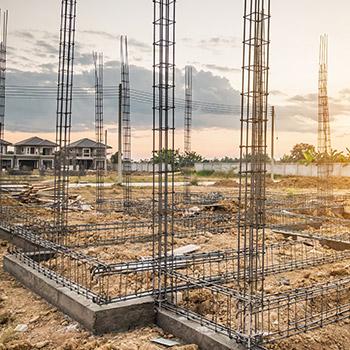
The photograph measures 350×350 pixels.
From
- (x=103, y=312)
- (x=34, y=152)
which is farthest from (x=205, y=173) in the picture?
(x=103, y=312)

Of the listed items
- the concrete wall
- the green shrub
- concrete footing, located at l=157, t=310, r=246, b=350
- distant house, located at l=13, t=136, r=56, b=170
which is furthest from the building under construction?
distant house, located at l=13, t=136, r=56, b=170

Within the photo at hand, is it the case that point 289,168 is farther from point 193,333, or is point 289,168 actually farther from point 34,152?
point 193,333

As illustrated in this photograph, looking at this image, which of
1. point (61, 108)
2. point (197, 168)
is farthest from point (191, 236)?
point (197, 168)

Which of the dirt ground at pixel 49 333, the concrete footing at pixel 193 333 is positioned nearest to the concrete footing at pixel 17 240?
the dirt ground at pixel 49 333

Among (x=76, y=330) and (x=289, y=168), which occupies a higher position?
(x=289, y=168)

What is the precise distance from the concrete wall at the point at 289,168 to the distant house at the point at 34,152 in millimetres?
17694

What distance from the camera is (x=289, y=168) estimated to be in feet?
146

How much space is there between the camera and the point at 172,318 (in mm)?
5133

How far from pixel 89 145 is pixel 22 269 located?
48475 millimetres

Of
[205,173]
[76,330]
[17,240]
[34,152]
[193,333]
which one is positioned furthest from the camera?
[34,152]

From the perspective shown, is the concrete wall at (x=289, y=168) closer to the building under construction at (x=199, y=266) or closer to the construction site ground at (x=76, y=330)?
the building under construction at (x=199, y=266)

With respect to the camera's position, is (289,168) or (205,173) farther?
(205,173)

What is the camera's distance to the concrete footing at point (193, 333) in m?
4.38

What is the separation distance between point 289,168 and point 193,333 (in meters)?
41.3
